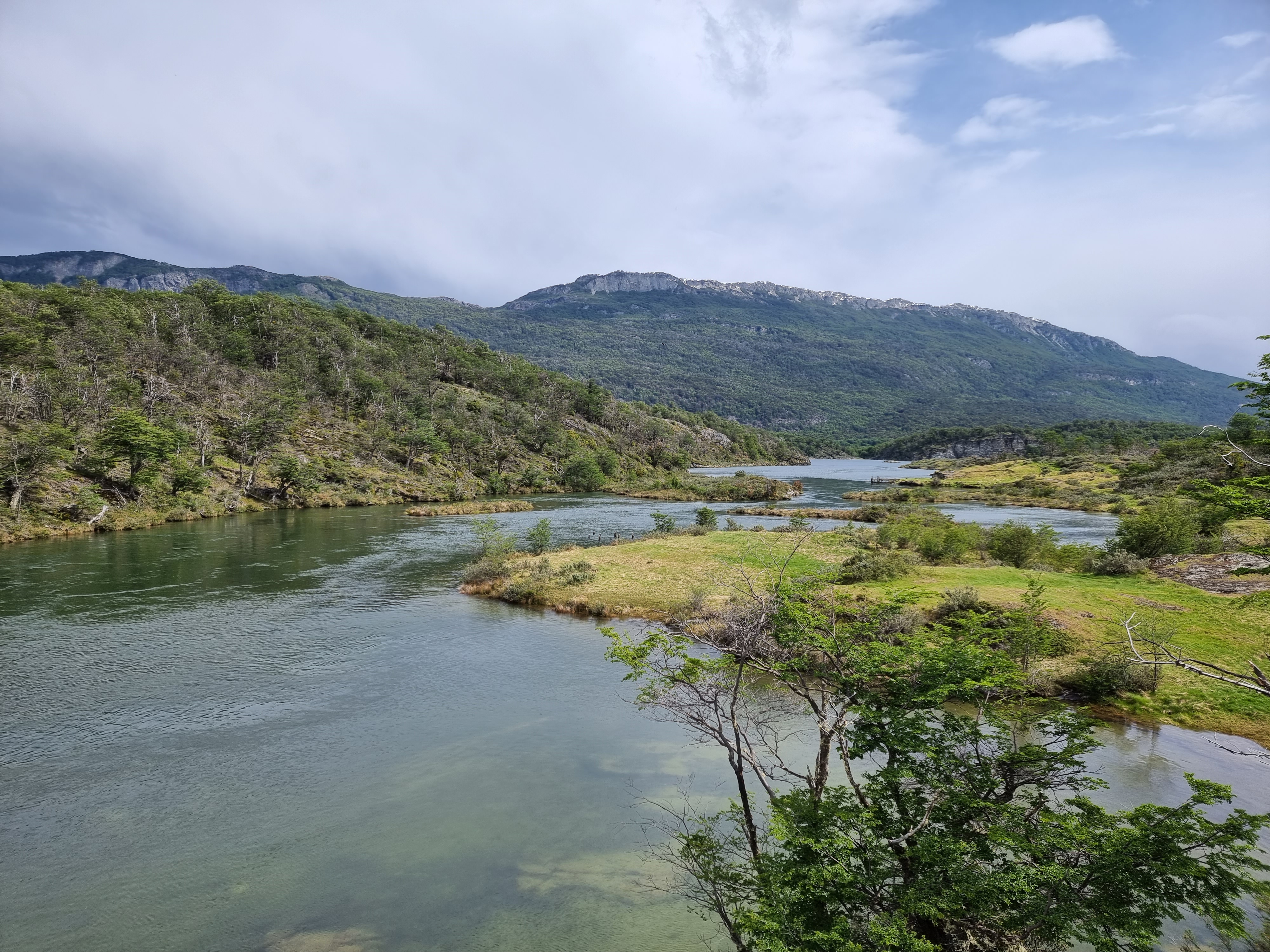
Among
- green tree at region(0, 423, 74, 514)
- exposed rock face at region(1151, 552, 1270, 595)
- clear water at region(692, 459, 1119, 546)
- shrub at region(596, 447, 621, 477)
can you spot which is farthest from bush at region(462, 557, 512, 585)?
shrub at region(596, 447, 621, 477)

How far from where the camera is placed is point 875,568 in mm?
29000

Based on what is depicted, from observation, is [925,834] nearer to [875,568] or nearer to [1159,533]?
[875,568]

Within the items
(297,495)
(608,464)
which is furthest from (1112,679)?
(608,464)

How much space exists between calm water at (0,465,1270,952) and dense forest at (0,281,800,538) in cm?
2923

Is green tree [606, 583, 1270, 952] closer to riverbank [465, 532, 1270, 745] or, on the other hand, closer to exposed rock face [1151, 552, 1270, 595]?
riverbank [465, 532, 1270, 745]

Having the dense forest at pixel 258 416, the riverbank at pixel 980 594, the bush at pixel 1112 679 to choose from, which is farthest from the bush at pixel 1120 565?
the dense forest at pixel 258 416

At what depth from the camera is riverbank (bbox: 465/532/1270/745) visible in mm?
16828

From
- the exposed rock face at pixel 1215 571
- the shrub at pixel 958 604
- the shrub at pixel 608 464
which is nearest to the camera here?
the shrub at pixel 958 604

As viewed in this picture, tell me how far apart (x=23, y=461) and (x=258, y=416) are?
Answer: 1257 inches

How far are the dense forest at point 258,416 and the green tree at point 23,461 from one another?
128 millimetres

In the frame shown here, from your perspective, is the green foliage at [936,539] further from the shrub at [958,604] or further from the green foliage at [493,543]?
the green foliage at [493,543]

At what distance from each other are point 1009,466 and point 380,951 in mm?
144195

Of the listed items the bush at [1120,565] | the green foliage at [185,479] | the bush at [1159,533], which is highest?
the green foliage at [185,479]

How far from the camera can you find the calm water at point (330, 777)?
10.0 metres
